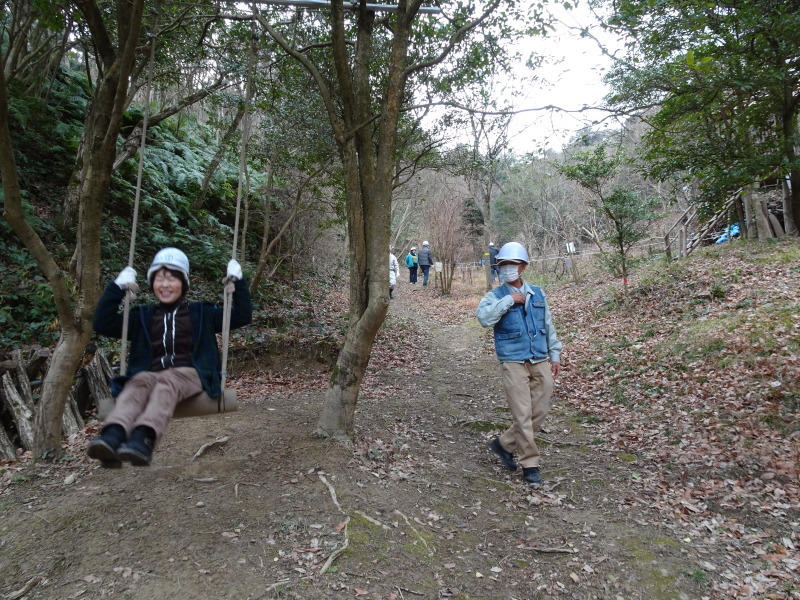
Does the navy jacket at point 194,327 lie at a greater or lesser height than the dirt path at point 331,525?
greater

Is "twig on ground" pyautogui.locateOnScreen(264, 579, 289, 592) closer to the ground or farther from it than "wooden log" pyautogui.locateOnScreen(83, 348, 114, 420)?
closer to the ground

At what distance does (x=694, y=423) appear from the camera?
5.64 metres

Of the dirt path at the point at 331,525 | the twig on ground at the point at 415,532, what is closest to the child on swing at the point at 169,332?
the dirt path at the point at 331,525

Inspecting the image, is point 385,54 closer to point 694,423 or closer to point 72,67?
point 694,423

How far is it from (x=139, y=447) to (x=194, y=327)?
1.09m

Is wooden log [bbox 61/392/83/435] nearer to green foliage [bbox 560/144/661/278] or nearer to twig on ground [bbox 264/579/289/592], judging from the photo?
twig on ground [bbox 264/579/289/592]

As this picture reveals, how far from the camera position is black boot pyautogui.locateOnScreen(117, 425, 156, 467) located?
310 centimetres

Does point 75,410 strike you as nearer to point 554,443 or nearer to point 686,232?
point 554,443

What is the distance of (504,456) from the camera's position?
5020mm

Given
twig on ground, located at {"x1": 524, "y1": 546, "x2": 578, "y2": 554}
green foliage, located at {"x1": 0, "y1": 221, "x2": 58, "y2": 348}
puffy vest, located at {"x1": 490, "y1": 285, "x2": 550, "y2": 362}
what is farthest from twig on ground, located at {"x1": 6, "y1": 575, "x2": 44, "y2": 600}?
green foliage, located at {"x1": 0, "y1": 221, "x2": 58, "y2": 348}

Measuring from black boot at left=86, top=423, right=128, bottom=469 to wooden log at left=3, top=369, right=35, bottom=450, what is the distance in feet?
10.7

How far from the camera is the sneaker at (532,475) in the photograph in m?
4.74

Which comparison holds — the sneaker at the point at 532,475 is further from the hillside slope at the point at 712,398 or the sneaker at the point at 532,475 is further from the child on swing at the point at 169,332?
the child on swing at the point at 169,332

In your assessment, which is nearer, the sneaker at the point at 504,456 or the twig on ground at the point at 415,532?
the twig on ground at the point at 415,532
